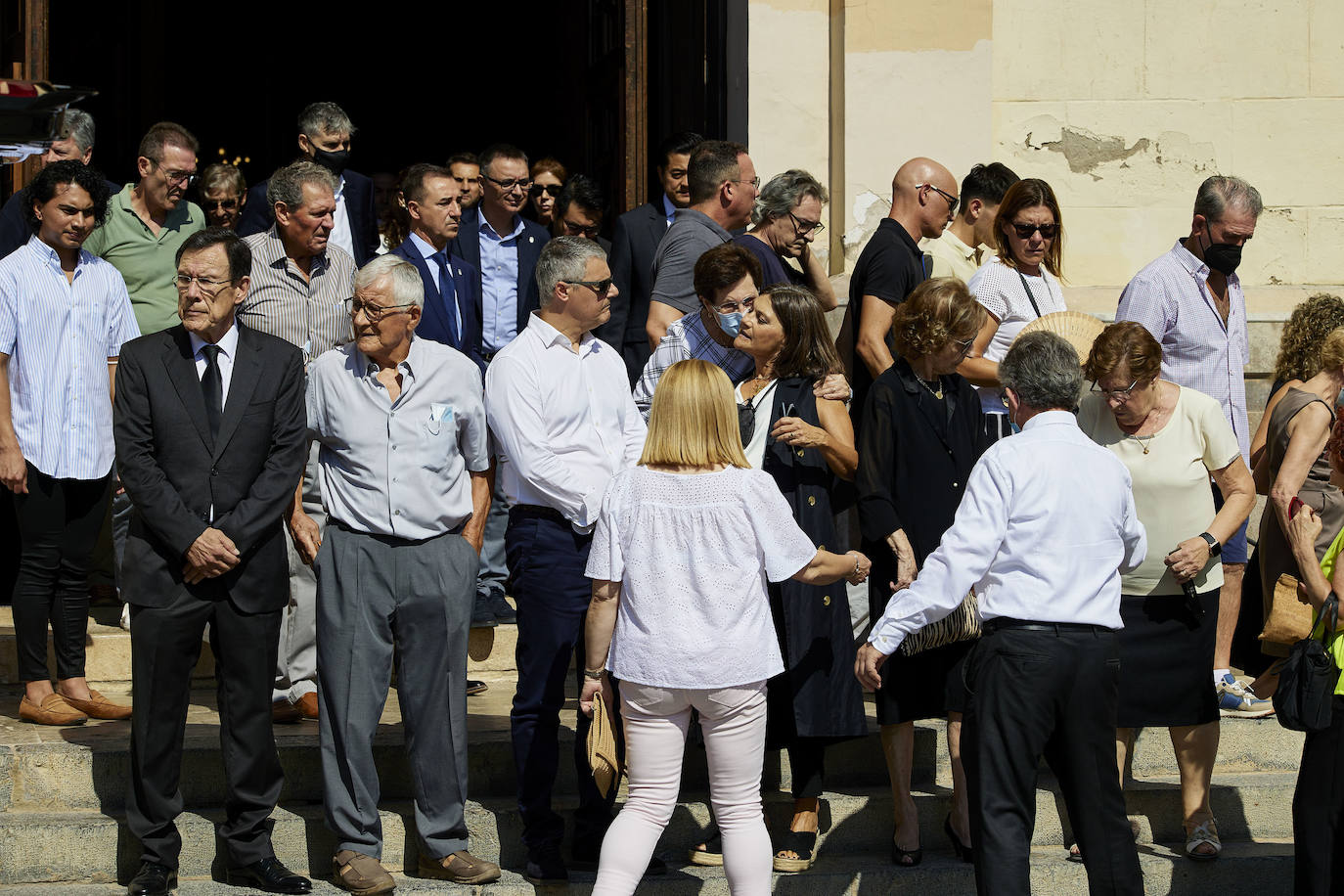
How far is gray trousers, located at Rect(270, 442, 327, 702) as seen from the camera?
614 centimetres

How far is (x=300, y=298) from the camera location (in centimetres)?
609

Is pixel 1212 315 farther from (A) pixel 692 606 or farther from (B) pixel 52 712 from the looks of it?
(B) pixel 52 712

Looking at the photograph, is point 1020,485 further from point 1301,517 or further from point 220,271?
point 220,271

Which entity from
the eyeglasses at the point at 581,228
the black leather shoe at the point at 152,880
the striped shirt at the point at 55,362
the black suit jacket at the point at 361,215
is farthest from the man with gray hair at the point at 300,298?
the eyeglasses at the point at 581,228

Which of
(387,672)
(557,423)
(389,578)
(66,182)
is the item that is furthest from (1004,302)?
(66,182)

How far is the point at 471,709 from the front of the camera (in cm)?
638

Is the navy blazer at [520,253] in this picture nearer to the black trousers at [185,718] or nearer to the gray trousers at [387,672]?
the gray trousers at [387,672]

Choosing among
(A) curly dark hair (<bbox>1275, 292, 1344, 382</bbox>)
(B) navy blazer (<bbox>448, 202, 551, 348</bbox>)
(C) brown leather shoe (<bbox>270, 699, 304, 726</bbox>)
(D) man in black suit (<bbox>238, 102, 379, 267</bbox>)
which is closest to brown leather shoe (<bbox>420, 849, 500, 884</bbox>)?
(C) brown leather shoe (<bbox>270, 699, 304, 726</bbox>)

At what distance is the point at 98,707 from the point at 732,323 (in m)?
2.73

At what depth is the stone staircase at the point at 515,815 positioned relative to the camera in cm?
527

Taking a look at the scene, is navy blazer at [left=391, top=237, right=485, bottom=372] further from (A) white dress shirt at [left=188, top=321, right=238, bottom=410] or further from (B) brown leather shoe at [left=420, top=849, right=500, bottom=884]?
(B) brown leather shoe at [left=420, top=849, right=500, bottom=884]

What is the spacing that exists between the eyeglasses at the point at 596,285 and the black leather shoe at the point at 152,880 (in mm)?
2237

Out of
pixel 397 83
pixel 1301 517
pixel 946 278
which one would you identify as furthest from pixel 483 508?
pixel 397 83

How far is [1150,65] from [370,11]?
9.71 meters
